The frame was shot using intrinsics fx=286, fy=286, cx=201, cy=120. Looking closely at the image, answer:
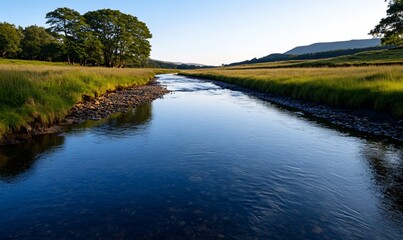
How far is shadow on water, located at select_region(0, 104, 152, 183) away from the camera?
335 inches

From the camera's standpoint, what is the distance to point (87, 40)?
210ft

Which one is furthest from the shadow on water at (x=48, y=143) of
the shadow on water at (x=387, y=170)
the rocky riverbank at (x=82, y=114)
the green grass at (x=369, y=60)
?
the green grass at (x=369, y=60)

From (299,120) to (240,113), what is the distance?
3892mm

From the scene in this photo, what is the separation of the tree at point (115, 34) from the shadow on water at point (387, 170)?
6849 centimetres

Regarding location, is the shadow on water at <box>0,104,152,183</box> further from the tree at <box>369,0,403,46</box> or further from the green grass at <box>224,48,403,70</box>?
the green grass at <box>224,48,403,70</box>

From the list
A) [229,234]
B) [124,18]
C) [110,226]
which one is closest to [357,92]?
[229,234]

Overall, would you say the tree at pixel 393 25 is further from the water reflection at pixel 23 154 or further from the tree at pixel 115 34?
the tree at pixel 115 34

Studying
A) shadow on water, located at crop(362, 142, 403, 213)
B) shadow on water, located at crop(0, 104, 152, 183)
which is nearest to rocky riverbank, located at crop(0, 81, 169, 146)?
shadow on water, located at crop(0, 104, 152, 183)

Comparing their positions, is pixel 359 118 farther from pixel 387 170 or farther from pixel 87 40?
pixel 87 40

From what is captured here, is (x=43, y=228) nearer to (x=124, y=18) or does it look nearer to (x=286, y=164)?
(x=286, y=164)

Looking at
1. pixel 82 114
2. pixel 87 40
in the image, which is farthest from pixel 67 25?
pixel 82 114

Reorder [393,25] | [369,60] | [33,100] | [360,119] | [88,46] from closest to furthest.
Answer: [33,100]
[360,119]
[393,25]
[369,60]
[88,46]

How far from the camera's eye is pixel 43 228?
5363 millimetres

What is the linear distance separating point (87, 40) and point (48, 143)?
195 ft
